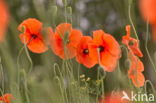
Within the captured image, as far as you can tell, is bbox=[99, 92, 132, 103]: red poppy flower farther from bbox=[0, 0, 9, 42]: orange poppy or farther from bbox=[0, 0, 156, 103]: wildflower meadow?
bbox=[0, 0, 9, 42]: orange poppy

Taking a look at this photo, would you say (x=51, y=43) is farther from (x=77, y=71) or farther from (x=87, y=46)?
(x=87, y=46)

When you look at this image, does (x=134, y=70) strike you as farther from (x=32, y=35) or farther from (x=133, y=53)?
(x=32, y=35)

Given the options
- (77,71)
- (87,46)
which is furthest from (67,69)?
(87,46)

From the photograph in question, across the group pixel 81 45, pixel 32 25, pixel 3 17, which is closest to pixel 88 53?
pixel 81 45

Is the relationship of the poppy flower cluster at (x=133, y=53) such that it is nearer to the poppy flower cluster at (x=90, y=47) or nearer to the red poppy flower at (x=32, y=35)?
the poppy flower cluster at (x=90, y=47)

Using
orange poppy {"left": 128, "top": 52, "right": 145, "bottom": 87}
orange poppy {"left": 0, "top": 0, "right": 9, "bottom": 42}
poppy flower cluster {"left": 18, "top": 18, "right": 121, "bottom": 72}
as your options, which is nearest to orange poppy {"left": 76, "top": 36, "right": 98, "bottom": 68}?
poppy flower cluster {"left": 18, "top": 18, "right": 121, "bottom": 72}

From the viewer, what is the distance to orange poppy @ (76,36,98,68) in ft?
2.91

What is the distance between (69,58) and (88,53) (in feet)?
0.42

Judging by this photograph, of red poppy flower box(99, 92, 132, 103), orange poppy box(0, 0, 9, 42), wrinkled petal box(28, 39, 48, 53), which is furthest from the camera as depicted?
wrinkled petal box(28, 39, 48, 53)

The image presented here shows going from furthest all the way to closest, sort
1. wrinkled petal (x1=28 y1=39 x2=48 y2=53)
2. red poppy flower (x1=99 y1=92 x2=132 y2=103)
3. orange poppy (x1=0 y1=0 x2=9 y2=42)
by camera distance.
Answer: wrinkled petal (x1=28 y1=39 x2=48 y2=53), red poppy flower (x1=99 y1=92 x2=132 y2=103), orange poppy (x1=0 y1=0 x2=9 y2=42)

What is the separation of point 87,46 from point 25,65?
33cm

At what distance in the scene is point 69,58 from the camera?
814 mm

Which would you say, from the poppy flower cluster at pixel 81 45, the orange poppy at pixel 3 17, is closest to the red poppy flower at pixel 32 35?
the poppy flower cluster at pixel 81 45

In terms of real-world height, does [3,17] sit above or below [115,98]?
above
